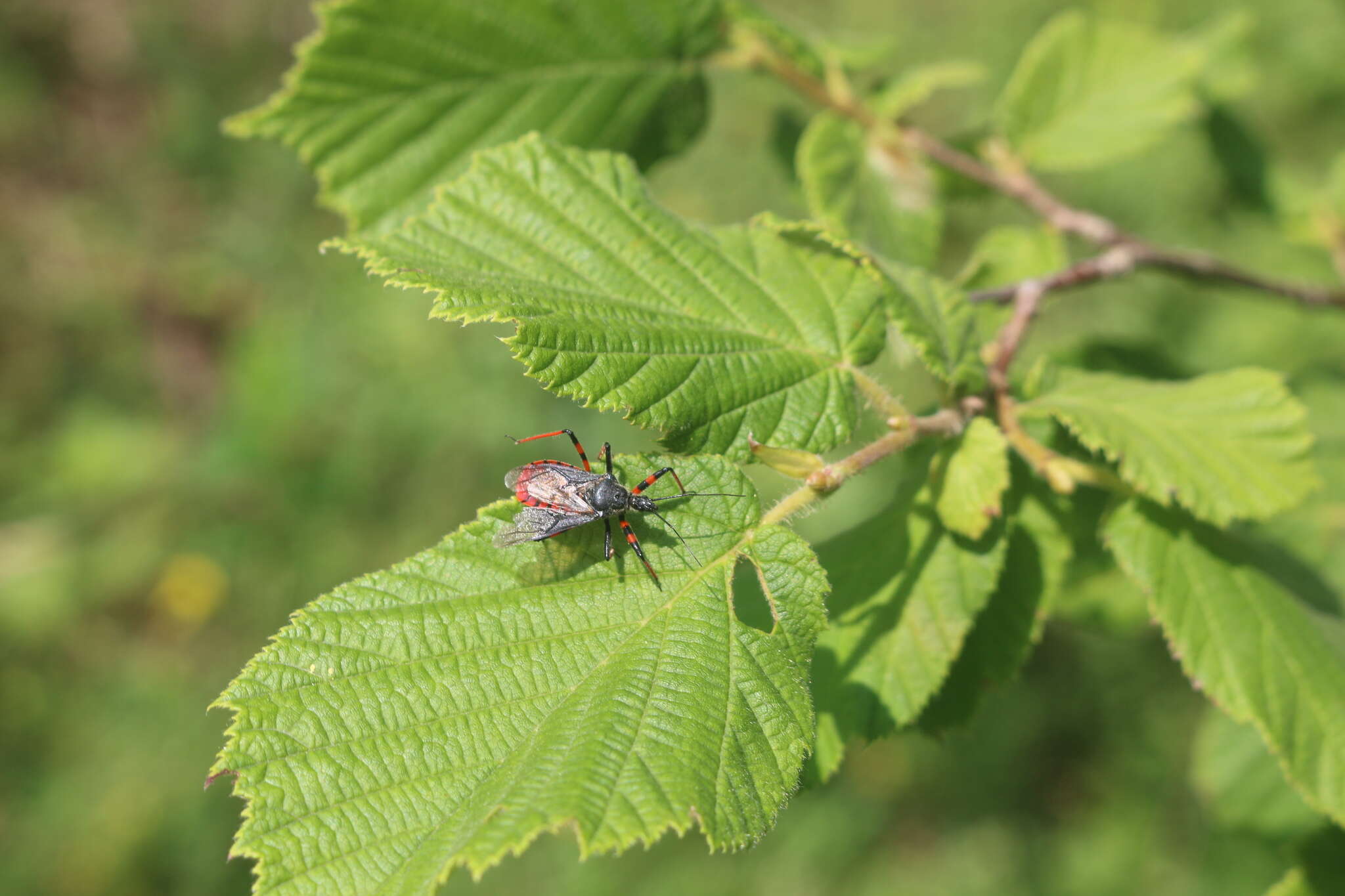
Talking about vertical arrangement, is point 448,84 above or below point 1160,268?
above

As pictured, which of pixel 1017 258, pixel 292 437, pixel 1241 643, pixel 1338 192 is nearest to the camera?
pixel 1241 643

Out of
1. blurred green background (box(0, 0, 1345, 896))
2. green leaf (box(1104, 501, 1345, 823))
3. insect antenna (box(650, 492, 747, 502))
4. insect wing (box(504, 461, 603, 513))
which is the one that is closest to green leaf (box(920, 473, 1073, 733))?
green leaf (box(1104, 501, 1345, 823))

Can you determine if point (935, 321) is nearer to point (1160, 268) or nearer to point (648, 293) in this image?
point (648, 293)

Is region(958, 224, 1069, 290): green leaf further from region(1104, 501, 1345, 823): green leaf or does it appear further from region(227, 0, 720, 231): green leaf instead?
region(227, 0, 720, 231): green leaf

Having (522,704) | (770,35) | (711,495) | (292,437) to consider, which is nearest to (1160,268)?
(770,35)

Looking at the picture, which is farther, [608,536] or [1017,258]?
[1017,258]

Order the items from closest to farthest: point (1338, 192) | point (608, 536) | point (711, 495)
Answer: point (711, 495) < point (608, 536) < point (1338, 192)

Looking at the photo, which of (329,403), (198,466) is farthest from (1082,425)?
(198,466)

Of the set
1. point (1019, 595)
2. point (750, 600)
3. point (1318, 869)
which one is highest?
point (750, 600)
